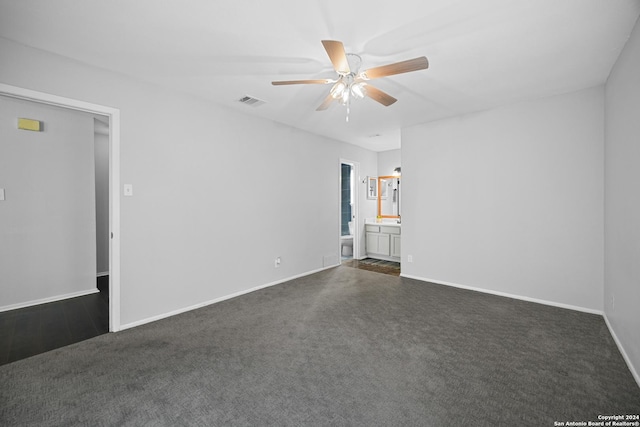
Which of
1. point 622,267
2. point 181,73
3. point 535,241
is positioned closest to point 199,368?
point 181,73

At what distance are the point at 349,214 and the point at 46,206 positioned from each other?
561cm

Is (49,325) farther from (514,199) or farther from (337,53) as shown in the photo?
(514,199)

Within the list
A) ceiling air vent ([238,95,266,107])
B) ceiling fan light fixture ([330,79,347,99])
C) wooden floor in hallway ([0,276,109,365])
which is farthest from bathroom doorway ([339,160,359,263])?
wooden floor in hallway ([0,276,109,365])

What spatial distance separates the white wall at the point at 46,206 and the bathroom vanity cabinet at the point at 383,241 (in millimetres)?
4875

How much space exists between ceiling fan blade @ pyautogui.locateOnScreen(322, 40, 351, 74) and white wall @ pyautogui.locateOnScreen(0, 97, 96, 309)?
3.79m

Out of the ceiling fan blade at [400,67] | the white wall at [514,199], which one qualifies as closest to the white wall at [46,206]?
the ceiling fan blade at [400,67]

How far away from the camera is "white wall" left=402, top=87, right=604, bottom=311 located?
10.5 feet

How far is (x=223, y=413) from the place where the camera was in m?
1.70

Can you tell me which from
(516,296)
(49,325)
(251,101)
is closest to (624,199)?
(516,296)

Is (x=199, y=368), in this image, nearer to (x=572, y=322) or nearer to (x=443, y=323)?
(x=443, y=323)

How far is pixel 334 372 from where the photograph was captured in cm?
211

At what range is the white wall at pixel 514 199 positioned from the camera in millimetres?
3191

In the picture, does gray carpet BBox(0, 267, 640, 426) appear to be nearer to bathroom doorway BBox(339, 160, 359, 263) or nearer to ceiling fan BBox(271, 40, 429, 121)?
ceiling fan BBox(271, 40, 429, 121)

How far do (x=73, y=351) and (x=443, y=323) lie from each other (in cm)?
340
